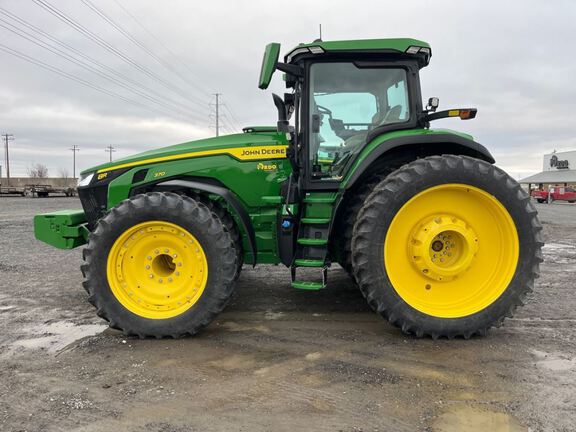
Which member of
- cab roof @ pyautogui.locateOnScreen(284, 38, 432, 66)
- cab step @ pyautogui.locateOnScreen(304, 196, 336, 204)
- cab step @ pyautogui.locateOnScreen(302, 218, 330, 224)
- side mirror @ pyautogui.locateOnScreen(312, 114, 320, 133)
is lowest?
cab step @ pyautogui.locateOnScreen(302, 218, 330, 224)

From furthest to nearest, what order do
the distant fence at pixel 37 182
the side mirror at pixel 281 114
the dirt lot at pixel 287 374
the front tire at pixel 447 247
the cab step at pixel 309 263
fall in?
1. the distant fence at pixel 37 182
2. the side mirror at pixel 281 114
3. the cab step at pixel 309 263
4. the front tire at pixel 447 247
5. the dirt lot at pixel 287 374

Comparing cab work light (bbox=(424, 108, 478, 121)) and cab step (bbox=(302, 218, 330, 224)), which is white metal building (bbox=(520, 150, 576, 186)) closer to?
cab work light (bbox=(424, 108, 478, 121))

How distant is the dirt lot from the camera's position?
2.48m

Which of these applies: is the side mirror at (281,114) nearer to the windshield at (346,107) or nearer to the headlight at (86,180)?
the windshield at (346,107)

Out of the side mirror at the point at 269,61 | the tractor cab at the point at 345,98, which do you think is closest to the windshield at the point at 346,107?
the tractor cab at the point at 345,98

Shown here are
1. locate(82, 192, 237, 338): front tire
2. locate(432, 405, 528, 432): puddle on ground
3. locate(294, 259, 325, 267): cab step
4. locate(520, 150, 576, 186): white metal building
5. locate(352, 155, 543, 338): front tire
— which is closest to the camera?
locate(432, 405, 528, 432): puddle on ground

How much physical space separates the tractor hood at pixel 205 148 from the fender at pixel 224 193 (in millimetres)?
270

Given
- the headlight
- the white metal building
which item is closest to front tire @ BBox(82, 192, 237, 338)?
the headlight

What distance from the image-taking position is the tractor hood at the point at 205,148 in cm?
421

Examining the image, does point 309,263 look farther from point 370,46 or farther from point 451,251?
point 370,46

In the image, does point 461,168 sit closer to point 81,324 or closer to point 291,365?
point 291,365

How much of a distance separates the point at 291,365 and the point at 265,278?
9.47 ft

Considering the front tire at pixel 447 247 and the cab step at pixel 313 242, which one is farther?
the cab step at pixel 313 242

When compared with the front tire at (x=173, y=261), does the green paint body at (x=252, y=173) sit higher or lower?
higher
